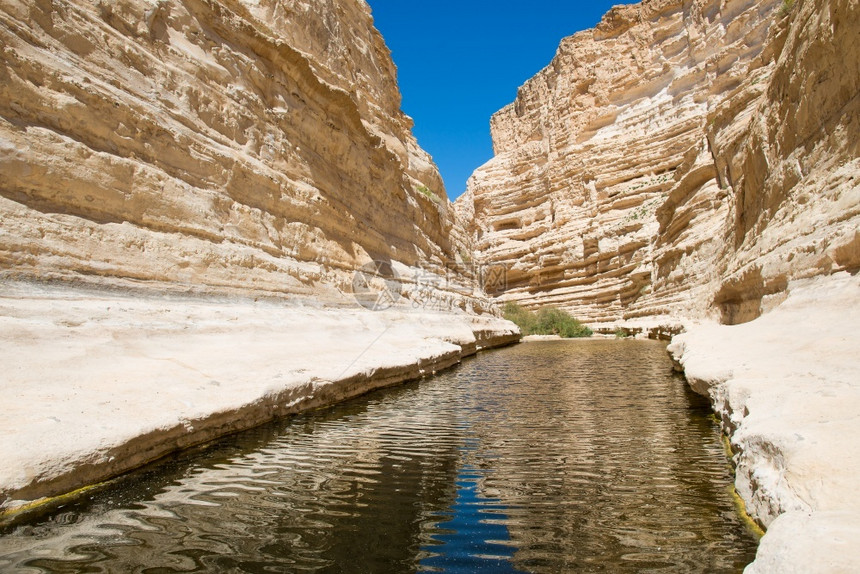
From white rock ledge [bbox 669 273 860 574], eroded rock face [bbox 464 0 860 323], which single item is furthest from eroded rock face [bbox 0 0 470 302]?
eroded rock face [bbox 464 0 860 323]

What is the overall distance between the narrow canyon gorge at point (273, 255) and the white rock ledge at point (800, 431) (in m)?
0.02

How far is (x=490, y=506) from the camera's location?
3.24 m

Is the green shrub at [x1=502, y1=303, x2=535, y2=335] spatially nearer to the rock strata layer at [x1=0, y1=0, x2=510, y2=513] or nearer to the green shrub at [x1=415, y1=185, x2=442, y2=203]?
the green shrub at [x1=415, y1=185, x2=442, y2=203]

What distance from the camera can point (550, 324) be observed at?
33.6 meters

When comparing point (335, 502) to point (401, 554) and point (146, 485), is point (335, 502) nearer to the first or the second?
point (401, 554)

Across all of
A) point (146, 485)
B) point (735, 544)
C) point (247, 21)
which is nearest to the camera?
point (735, 544)

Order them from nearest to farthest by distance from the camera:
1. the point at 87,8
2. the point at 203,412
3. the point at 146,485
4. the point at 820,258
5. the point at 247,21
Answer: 1. the point at 146,485
2. the point at 203,412
3. the point at 820,258
4. the point at 87,8
5. the point at 247,21

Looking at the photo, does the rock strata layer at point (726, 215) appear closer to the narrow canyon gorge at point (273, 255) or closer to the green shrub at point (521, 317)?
the narrow canyon gorge at point (273, 255)

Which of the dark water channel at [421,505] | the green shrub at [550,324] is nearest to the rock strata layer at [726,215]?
the dark water channel at [421,505]

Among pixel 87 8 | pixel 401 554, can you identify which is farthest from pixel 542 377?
pixel 87 8

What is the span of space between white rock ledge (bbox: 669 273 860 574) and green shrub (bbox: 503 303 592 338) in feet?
87.2

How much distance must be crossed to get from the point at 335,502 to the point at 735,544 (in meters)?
2.53

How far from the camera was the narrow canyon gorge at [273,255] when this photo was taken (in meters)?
3.27

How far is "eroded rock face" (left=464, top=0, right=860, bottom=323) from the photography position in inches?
341
